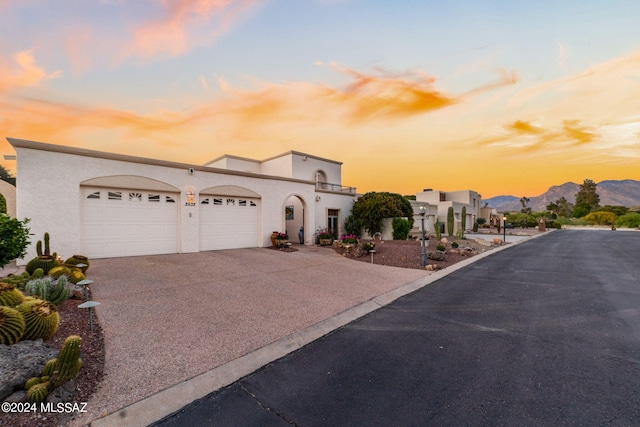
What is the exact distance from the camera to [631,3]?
7.60 meters

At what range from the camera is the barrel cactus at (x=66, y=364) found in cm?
248

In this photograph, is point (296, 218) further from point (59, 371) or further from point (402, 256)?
point (59, 371)

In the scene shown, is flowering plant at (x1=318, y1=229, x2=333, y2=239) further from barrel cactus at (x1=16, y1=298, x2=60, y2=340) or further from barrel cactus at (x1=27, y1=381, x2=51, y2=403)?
barrel cactus at (x1=27, y1=381, x2=51, y2=403)

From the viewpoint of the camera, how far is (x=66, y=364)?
99.8 inches

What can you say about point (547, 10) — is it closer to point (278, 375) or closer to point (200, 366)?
point (278, 375)

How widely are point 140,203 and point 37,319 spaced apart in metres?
8.62

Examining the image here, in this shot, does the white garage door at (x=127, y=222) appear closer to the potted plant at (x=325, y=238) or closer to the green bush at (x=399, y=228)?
the potted plant at (x=325, y=238)

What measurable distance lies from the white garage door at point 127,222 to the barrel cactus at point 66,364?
9.16m

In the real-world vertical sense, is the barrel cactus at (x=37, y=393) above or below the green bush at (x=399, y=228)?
below

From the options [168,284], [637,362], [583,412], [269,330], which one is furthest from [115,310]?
[637,362]

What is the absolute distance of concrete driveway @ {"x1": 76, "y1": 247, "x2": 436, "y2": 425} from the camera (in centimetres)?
283

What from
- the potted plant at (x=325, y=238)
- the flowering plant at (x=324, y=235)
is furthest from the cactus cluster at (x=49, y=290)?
the flowering plant at (x=324, y=235)

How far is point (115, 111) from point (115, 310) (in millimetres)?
10077

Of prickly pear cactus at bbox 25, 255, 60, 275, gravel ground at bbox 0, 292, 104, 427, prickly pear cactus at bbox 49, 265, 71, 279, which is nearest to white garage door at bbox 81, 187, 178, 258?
prickly pear cactus at bbox 25, 255, 60, 275
